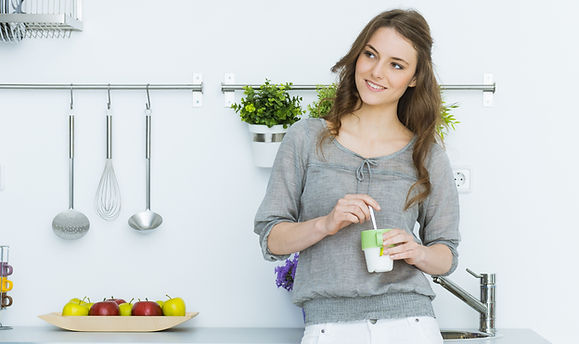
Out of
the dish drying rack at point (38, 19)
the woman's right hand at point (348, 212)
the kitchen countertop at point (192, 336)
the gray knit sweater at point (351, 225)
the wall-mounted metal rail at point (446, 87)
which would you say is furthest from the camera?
the wall-mounted metal rail at point (446, 87)

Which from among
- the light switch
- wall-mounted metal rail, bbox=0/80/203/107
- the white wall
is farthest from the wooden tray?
wall-mounted metal rail, bbox=0/80/203/107

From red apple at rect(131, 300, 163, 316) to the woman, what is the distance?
0.70m

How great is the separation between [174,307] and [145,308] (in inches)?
3.0

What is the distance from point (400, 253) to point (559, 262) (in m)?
1.01

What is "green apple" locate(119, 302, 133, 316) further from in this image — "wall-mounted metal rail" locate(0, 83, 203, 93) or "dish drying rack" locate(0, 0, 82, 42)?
"dish drying rack" locate(0, 0, 82, 42)

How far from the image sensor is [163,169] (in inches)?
84.0

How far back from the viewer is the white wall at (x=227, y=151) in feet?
6.92

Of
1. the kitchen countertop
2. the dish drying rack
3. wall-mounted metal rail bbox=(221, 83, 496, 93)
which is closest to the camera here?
the kitchen countertop

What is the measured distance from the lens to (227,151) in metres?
2.13

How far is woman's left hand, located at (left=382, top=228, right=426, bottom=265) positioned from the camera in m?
1.26

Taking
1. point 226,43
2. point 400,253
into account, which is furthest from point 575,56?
point 400,253

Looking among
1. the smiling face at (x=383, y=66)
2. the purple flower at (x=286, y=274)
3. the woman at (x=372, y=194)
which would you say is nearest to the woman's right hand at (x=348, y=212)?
the woman at (x=372, y=194)

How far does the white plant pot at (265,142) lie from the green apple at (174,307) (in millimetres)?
420

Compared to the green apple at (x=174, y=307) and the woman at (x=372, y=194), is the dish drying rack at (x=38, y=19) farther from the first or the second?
the woman at (x=372, y=194)
